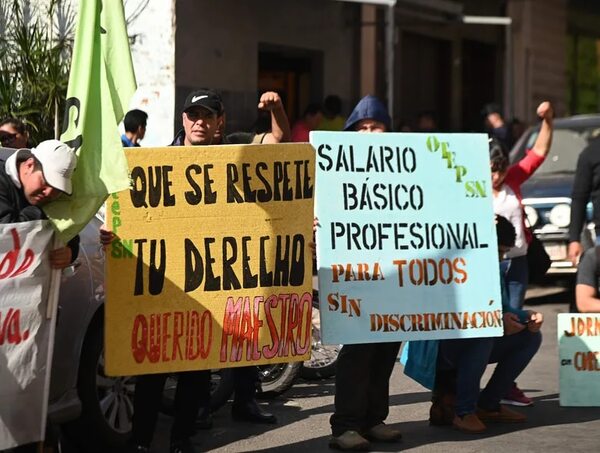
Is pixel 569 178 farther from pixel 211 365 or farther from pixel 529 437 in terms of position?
pixel 211 365

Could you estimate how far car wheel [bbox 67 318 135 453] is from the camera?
723cm

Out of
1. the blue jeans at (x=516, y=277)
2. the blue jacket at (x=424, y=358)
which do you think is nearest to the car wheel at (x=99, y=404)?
the blue jacket at (x=424, y=358)

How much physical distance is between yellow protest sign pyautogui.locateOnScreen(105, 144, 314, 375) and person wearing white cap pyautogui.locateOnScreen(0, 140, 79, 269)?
1.89ft

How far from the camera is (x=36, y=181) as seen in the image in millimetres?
6129

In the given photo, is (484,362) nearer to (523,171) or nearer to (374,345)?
(374,345)

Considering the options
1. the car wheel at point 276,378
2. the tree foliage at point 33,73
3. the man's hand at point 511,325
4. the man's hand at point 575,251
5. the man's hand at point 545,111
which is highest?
the tree foliage at point 33,73

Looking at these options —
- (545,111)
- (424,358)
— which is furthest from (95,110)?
(545,111)

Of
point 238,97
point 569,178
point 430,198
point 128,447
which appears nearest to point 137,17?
point 238,97

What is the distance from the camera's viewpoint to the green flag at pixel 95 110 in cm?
630

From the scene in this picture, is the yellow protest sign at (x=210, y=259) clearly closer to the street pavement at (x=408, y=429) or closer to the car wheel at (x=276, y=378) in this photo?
the street pavement at (x=408, y=429)

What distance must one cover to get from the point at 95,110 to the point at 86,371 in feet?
4.87

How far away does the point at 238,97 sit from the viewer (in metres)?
17.4

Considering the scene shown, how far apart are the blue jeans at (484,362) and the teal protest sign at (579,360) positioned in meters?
0.25

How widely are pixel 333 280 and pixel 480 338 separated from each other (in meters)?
1.05
